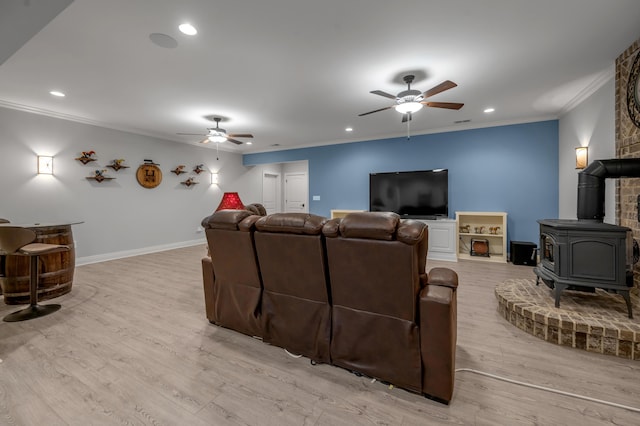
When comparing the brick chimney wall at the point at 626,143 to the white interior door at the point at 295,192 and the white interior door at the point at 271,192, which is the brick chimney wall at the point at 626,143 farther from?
the white interior door at the point at 271,192

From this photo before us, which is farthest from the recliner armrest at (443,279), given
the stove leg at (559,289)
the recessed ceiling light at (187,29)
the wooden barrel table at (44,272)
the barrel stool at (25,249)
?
the wooden barrel table at (44,272)

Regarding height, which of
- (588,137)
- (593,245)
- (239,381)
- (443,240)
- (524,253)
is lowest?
(239,381)

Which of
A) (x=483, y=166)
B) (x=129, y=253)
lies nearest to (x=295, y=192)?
(x=129, y=253)

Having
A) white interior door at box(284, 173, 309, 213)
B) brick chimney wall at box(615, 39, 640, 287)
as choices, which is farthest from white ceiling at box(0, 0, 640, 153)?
white interior door at box(284, 173, 309, 213)

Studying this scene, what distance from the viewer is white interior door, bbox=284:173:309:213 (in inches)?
369

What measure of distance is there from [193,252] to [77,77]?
3.74 metres

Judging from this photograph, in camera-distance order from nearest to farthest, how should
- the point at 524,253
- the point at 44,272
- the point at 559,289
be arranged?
1. the point at 559,289
2. the point at 44,272
3. the point at 524,253

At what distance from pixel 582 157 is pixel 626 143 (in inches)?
40.7

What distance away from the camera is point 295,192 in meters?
9.58

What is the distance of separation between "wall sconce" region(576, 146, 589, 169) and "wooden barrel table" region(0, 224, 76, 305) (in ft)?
22.2

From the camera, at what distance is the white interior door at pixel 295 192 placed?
9.38 meters

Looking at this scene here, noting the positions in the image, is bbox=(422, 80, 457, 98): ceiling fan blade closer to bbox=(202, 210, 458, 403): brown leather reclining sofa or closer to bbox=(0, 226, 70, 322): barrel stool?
bbox=(202, 210, 458, 403): brown leather reclining sofa

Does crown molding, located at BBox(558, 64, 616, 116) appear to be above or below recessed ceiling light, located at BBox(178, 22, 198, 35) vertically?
above

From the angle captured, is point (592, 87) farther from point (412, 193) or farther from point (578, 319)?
point (578, 319)
